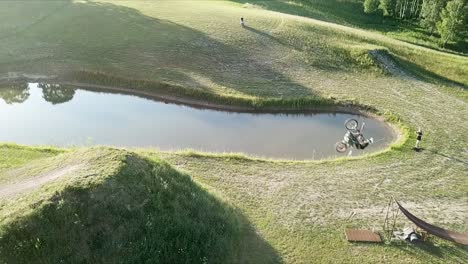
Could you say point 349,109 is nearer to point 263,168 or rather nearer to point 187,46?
point 263,168


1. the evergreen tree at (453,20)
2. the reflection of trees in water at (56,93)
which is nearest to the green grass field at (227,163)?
the reflection of trees in water at (56,93)

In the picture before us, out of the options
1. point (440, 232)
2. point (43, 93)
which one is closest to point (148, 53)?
point (43, 93)

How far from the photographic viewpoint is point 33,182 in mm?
16016

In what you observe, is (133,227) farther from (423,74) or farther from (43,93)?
(423,74)

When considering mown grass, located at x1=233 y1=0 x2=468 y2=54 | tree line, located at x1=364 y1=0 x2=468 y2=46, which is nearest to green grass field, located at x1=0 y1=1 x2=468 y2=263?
mown grass, located at x1=233 y1=0 x2=468 y2=54

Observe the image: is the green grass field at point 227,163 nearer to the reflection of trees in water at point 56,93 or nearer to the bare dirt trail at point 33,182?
the bare dirt trail at point 33,182

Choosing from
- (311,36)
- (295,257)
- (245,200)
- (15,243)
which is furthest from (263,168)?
(311,36)

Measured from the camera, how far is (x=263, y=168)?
71.9ft

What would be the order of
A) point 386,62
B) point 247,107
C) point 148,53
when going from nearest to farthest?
1. point 247,107
2. point 386,62
3. point 148,53

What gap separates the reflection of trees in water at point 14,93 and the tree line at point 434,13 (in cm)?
4497

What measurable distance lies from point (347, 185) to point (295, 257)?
5954 mm

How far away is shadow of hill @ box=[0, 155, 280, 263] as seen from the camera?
44.0 ft

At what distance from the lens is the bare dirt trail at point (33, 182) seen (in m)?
15.2

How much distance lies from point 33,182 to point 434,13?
173ft
